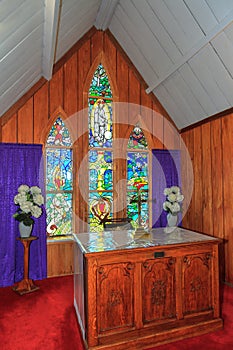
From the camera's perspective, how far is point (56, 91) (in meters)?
4.02

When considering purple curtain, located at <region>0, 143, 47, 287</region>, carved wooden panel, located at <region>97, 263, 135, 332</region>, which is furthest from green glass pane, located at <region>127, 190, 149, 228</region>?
carved wooden panel, located at <region>97, 263, 135, 332</region>

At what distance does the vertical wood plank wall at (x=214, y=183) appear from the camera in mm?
3590

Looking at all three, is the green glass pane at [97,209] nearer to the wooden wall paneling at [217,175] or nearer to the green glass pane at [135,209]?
the green glass pane at [135,209]

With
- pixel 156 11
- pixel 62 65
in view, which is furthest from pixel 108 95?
pixel 156 11

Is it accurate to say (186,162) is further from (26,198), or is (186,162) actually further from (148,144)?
(26,198)

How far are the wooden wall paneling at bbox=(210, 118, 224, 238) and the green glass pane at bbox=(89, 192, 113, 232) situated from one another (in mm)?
1725

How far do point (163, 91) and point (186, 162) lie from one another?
132 centimetres

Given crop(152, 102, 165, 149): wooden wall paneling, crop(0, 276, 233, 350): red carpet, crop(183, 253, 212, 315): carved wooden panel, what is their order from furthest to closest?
crop(152, 102, 165, 149): wooden wall paneling
crop(183, 253, 212, 315): carved wooden panel
crop(0, 276, 233, 350): red carpet

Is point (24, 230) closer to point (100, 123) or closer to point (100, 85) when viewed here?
point (100, 123)

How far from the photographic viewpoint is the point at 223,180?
12.1ft

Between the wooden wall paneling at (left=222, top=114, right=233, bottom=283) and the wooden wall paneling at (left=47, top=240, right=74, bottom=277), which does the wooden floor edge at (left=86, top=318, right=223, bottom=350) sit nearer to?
the wooden wall paneling at (left=222, top=114, right=233, bottom=283)

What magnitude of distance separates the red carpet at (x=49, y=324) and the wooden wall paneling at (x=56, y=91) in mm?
2658

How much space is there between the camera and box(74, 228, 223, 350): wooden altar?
2080 millimetres

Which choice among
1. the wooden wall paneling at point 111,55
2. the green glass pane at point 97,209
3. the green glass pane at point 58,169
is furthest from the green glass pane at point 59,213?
the wooden wall paneling at point 111,55
